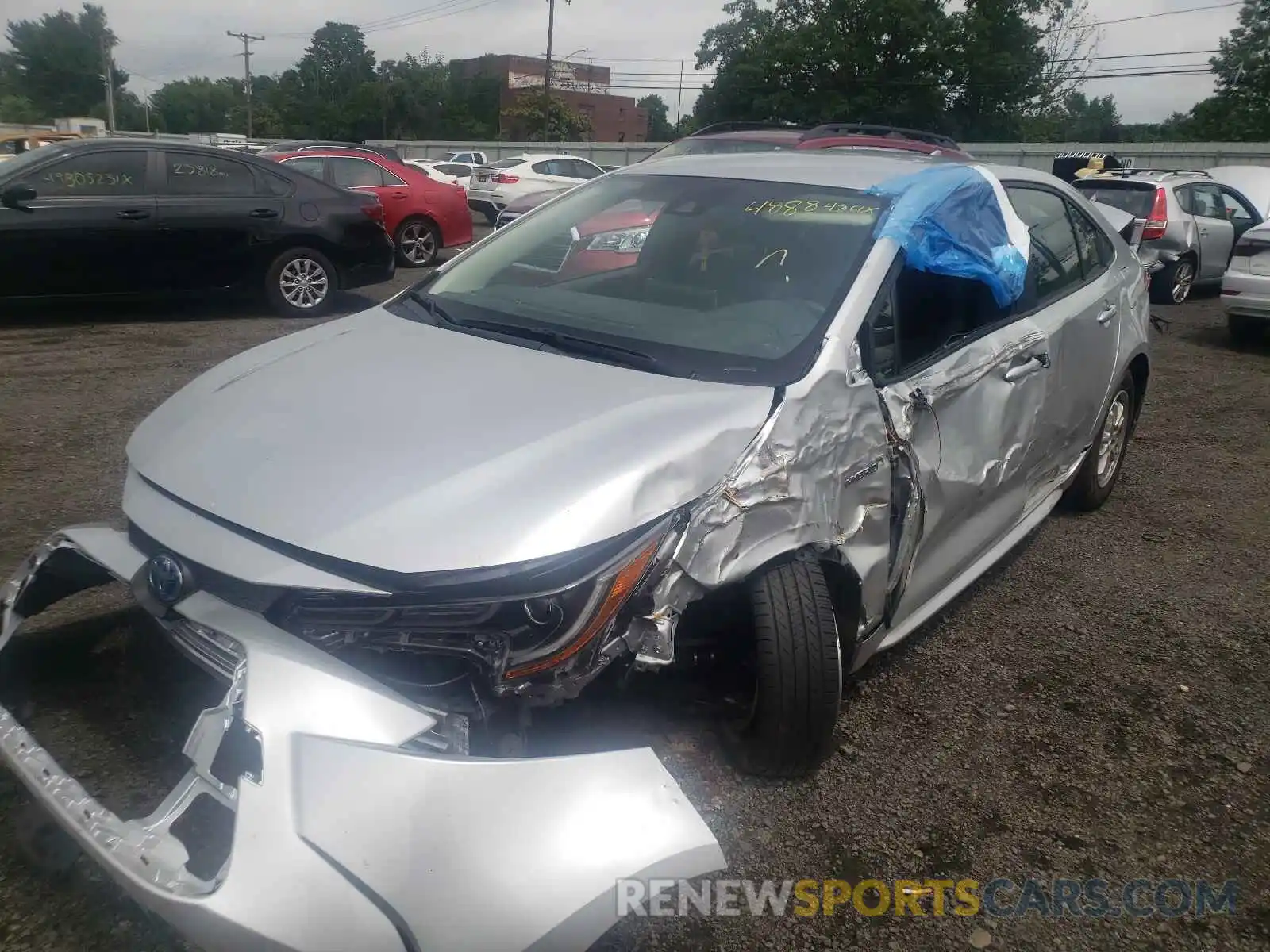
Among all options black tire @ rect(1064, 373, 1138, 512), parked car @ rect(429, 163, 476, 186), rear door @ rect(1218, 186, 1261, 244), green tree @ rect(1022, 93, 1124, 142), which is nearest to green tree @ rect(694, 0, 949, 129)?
green tree @ rect(1022, 93, 1124, 142)

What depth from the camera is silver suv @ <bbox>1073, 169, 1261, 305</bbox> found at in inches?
446

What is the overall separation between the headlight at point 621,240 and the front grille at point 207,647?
2059 mm

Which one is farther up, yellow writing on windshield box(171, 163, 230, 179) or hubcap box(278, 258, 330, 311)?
yellow writing on windshield box(171, 163, 230, 179)

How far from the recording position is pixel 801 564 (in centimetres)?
246

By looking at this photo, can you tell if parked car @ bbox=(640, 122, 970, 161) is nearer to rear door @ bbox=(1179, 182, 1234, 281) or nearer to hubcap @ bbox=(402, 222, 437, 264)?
rear door @ bbox=(1179, 182, 1234, 281)

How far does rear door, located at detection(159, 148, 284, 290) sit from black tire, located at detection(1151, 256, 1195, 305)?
964 cm

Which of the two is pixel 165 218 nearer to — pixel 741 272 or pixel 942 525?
pixel 741 272

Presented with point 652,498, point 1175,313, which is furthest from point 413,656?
point 1175,313

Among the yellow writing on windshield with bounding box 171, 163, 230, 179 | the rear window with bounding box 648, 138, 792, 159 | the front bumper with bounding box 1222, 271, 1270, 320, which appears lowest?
the front bumper with bounding box 1222, 271, 1270, 320

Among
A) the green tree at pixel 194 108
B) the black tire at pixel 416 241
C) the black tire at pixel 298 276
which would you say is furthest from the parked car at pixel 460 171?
the green tree at pixel 194 108

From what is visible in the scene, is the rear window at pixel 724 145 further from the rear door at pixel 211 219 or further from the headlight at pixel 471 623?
the headlight at pixel 471 623

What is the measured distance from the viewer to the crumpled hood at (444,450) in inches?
80.0

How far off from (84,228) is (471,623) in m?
7.48

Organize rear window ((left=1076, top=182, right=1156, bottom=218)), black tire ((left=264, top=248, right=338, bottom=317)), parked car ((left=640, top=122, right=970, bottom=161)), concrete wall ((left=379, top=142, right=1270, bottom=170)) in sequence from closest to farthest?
parked car ((left=640, top=122, right=970, bottom=161))
black tire ((left=264, top=248, right=338, bottom=317))
rear window ((left=1076, top=182, right=1156, bottom=218))
concrete wall ((left=379, top=142, right=1270, bottom=170))
